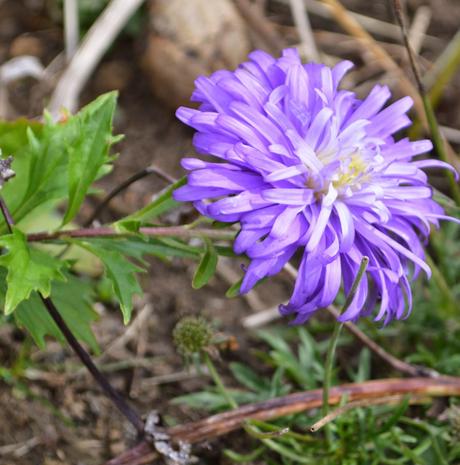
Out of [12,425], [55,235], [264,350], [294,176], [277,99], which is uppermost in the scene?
[277,99]

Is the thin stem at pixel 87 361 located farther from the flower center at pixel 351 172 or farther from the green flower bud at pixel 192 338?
the flower center at pixel 351 172

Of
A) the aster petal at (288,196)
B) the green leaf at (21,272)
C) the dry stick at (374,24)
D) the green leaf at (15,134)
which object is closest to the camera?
the aster petal at (288,196)

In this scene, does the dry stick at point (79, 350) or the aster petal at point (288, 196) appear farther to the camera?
the dry stick at point (79, 350)

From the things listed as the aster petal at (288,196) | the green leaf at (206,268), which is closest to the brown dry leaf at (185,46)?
the green leaf at (206,268)

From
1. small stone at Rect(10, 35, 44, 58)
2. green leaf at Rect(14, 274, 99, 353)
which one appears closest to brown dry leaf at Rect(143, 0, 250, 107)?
small stone at Rect(10, 35, 44, 58)

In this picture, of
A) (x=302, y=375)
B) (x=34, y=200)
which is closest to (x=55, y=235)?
(x=34, y=200)

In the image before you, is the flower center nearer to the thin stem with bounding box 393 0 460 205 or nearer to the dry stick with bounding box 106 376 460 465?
the thin stem with bounding box 393 0 460 205

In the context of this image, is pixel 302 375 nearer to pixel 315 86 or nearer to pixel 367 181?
pixel 367 181
